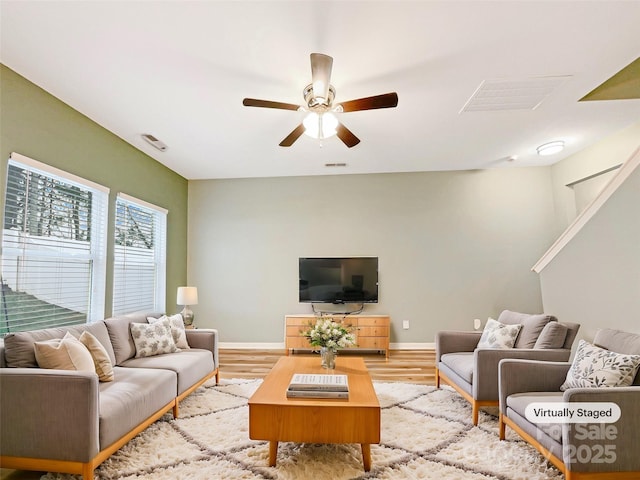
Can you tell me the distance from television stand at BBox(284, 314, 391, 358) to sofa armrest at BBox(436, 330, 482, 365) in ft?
5.03

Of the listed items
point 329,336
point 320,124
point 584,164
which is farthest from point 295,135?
point 584,164

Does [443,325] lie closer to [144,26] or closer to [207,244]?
[207,244]

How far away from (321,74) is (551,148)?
3644mm

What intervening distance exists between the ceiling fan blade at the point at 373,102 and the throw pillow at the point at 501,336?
225 cm

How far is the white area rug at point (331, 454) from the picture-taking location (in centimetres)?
216

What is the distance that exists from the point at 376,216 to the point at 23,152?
4.35m

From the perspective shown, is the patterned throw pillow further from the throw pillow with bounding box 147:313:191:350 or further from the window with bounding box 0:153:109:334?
the window with bounding box 0:153:109:334

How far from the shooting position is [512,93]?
3.19 m

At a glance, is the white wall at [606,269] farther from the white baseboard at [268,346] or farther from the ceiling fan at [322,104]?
the white baseboard at [268,346]

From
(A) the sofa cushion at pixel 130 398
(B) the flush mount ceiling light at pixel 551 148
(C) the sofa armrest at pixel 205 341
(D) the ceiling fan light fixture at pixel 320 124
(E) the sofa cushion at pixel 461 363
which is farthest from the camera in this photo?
(B) the flush mount ceiling light at pixel 551 148

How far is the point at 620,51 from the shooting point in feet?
8.47

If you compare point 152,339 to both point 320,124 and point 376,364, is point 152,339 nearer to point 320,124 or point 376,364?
point 320,124

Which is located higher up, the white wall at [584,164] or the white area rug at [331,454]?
the white wall at [584,164]

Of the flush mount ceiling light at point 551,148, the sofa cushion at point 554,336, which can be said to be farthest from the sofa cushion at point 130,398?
the flush mount ceiling light at point 551,148
